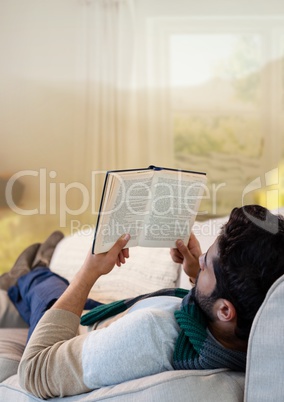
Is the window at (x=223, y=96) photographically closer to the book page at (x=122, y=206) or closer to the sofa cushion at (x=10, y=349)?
the sofa cushion at (x=10, y=349)

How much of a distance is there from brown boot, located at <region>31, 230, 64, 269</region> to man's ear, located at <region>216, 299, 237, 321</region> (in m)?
1.38

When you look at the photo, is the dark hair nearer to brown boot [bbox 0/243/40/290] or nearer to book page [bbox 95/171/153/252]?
book page [bbox 95/171/153/252]

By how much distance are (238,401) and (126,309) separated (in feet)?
1.72

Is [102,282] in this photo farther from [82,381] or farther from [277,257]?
[277,257]

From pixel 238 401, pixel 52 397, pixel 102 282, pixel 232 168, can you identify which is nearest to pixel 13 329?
pixel 102 282

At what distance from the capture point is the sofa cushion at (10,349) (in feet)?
5.44

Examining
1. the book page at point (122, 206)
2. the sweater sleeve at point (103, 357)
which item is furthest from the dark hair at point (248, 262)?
the book page at point (122, 206)

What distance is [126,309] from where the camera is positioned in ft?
5.33

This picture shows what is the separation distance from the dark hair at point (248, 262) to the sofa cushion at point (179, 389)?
0.34ft

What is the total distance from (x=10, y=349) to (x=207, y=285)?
2.74 feet

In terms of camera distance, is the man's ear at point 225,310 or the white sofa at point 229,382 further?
the man's ear at point 225,310

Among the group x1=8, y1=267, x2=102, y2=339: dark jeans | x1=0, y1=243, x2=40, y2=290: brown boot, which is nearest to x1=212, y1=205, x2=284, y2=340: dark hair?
x1=8, y1=267, x2=102, y2=339: dark jeans

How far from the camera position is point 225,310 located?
4.05 feet

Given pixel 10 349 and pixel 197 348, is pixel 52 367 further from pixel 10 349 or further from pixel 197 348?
pixel 10 349
